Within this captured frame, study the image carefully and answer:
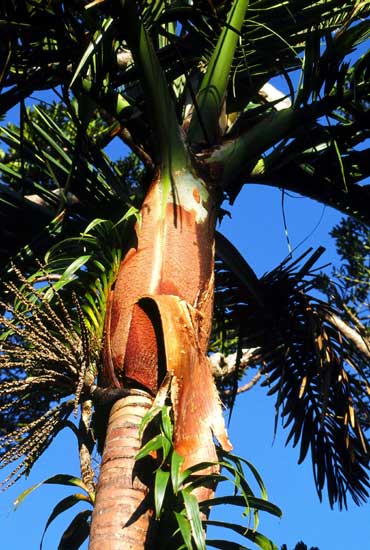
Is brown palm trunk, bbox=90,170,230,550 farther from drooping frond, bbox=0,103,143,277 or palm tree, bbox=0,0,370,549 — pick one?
drooping frond, bbox=0,103,143,277

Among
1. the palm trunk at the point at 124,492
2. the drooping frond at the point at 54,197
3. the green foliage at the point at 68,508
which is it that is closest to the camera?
the palm trunk at the point at 124,492

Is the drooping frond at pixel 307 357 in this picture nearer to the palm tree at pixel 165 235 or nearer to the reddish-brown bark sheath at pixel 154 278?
the palm tree at pixel 165 235

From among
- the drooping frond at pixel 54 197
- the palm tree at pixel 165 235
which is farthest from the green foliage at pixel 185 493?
the drooping frond at pixel 54 197

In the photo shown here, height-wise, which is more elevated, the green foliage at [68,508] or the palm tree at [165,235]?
the palm tree at [165,235]

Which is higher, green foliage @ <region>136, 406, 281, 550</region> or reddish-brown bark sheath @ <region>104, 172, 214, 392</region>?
reddish-brown bark sheath @ <region>104, 172, 214, 392</region>

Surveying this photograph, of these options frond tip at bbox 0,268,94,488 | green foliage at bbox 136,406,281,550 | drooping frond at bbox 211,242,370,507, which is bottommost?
green foliage at bbox 136,406,281,550

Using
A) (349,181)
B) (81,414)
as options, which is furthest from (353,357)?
(81,414)

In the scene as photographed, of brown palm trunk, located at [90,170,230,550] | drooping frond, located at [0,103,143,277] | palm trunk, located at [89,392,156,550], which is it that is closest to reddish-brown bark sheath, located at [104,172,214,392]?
brown palm trunk, located at [90,170,230,550]

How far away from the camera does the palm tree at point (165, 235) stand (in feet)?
10.8

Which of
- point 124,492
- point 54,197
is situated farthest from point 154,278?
point 54,197

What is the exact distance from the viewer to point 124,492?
297 centimetres

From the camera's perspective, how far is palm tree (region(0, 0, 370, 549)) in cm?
329

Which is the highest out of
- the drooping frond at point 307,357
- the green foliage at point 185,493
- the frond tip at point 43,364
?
the drooping frond at point 307,357

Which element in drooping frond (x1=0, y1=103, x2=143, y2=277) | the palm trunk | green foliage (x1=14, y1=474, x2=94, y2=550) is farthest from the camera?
drooping frond (x1=0, y1=103, x2=143, y2=277)
